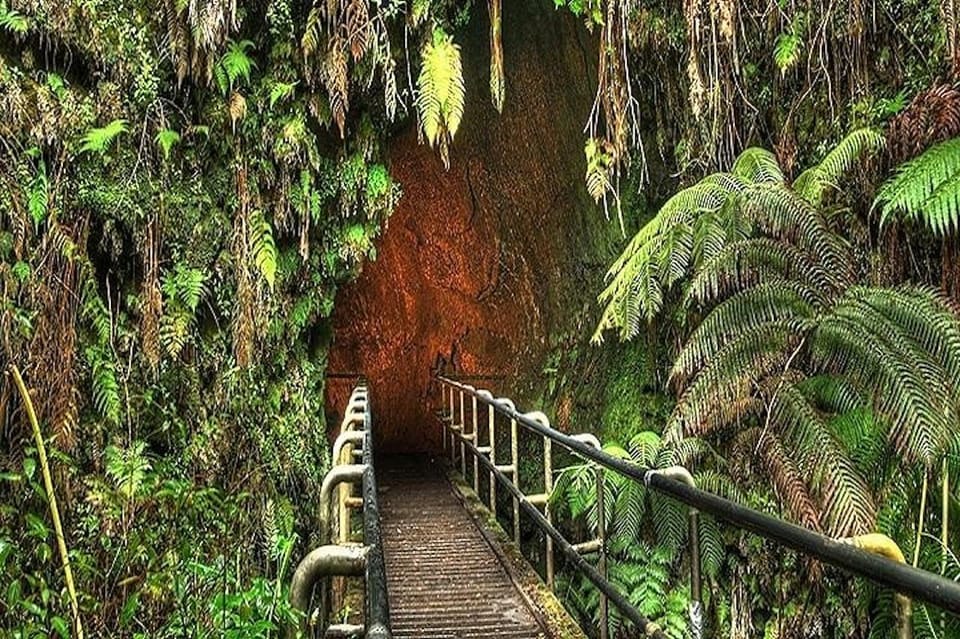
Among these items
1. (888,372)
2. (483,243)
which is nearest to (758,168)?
(888,372)

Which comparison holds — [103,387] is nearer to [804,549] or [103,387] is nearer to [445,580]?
[445,580]

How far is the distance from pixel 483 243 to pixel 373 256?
3952 mm

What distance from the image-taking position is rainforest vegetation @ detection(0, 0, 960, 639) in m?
3.75

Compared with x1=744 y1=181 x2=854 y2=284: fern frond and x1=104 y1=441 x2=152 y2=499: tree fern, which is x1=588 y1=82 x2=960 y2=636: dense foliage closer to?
x1=744 y1=181 x2=854 y2=284: fern frond

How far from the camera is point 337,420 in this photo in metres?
12.3

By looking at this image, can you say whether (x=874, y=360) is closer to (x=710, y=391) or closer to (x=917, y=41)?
(x=710, y=391)

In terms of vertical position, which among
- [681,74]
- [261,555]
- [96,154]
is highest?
[681,74]

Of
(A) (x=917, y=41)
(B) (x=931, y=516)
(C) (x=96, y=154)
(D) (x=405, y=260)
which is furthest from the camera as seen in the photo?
(D) (x=405, y=260)

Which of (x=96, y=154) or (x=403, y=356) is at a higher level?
(x=96, y=154)

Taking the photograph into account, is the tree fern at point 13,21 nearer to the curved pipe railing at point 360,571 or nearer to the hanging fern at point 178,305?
the hanging fern at point 178,305

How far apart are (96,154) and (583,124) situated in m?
4.02

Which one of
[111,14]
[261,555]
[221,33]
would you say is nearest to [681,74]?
[221,33]

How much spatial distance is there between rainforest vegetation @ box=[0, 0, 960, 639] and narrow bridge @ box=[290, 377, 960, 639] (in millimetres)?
569

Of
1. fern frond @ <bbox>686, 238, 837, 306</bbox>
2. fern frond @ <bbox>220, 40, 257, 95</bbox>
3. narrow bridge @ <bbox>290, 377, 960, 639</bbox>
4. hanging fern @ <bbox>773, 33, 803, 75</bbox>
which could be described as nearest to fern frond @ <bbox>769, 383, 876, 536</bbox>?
fern frond @ <bbox>686, 238, 837, 306</bbox>
